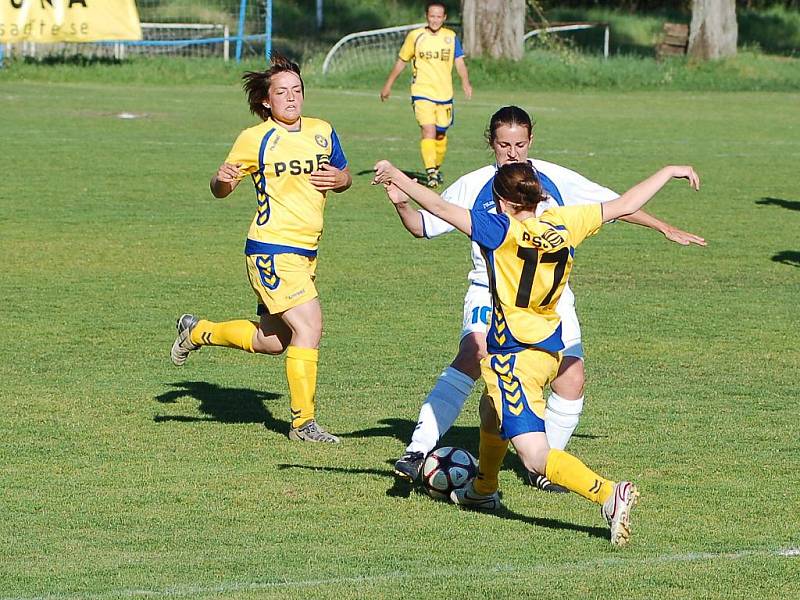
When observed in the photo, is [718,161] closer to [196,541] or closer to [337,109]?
[337,109]

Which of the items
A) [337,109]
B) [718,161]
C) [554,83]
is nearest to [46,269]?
[718,161]

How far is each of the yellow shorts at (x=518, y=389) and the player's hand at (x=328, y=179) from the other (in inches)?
73.6

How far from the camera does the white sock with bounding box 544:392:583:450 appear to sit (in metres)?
6.81

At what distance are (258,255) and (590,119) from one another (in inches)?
766

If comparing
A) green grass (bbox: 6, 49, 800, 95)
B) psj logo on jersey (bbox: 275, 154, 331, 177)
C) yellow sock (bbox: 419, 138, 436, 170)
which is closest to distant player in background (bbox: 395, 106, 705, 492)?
psj logo on jersey (bbox: 275, 154, 331, 177)

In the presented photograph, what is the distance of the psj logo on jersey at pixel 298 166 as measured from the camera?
7.62 meters

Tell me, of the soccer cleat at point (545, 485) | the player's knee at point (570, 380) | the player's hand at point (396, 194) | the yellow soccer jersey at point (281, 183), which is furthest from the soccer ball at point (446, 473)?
the yellow soccer jersey at point (281, 183)

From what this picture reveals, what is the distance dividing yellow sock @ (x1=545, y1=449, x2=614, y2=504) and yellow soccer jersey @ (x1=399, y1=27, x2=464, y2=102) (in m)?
13.1

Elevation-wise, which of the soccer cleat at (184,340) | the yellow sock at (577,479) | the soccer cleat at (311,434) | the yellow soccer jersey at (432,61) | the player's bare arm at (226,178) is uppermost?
the yellow soccer jersey at (432,61)

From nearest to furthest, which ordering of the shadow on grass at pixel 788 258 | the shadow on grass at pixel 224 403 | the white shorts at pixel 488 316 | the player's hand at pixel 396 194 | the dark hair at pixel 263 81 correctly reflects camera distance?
the player's hand at pixel 396 194 → the white shorts at pixel 488 316 → the dark hair at pixel 263 81 → the shadow on grass at pixel 224 403 → the shadow on grass at pixel 788 258

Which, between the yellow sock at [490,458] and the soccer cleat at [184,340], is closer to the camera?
the yellow sock at [490,458]

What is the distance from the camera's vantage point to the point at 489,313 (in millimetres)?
6879

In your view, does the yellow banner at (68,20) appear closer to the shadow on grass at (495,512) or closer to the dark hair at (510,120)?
the shadow on grass at (495,512)

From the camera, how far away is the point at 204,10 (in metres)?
36.4
